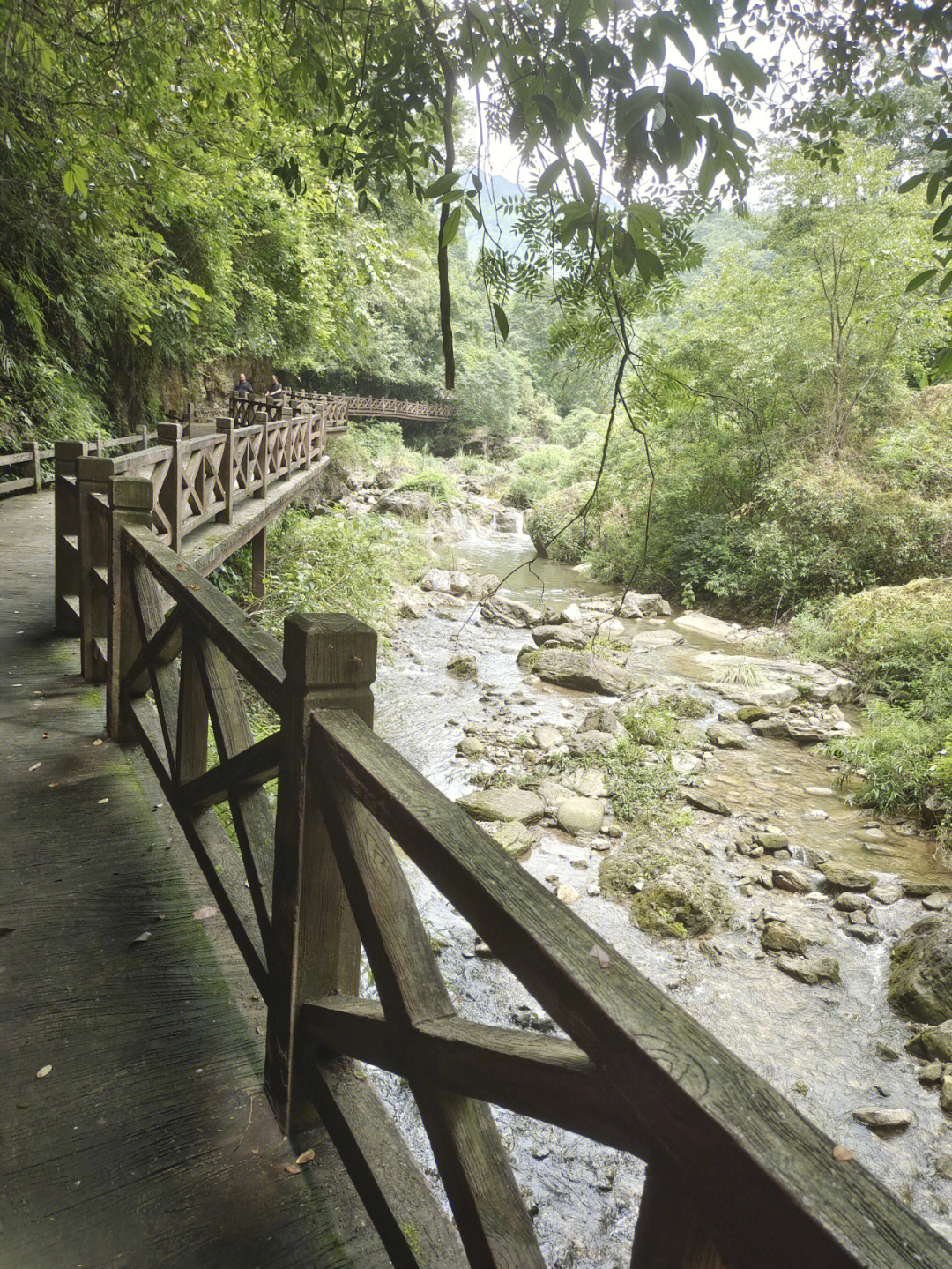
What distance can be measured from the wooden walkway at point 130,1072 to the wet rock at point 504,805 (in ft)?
12.8

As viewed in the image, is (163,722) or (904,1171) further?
(904,1171)

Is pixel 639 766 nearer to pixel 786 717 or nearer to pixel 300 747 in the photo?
pixel 786 717

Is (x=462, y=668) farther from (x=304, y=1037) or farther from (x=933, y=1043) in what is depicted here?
(x=304, y=1037)

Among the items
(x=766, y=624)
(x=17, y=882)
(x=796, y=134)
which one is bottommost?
(x=766, y=624)

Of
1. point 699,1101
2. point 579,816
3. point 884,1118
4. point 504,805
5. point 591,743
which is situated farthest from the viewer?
point 591,743

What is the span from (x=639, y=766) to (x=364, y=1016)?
666 centimetres

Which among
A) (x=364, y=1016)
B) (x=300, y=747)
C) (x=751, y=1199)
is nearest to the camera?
(x=751, y=1199)

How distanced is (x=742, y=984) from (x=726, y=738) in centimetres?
425

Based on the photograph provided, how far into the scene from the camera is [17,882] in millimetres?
2625

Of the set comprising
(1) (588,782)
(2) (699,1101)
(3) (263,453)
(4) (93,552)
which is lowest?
(1) (588,782)

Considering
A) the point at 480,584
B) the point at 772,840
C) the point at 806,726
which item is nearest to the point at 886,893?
the point at 772,840

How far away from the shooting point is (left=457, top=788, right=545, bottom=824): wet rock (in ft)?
22.1

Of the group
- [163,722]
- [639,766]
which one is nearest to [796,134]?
[163,722]

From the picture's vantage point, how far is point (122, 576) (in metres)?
3.55
